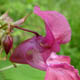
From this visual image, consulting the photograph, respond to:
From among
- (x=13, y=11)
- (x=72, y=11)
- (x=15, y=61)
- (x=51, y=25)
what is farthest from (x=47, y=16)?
(x=72, y=11)

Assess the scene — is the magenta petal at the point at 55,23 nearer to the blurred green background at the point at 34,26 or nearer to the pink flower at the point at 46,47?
the pink flower at the point at 46,47

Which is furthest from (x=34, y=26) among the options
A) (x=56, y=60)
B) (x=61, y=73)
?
(x=61, y=73)

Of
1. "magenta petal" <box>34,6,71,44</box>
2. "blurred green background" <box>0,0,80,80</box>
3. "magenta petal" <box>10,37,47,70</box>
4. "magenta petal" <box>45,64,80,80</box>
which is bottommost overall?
"blurred green background" <box>0,0,80,80</box>

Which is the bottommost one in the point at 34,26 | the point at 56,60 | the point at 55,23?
the point at 34,26

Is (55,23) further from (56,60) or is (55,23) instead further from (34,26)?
(34,26)

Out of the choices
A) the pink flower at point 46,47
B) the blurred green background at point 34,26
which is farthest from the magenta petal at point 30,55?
the blurred green background at point 34,26

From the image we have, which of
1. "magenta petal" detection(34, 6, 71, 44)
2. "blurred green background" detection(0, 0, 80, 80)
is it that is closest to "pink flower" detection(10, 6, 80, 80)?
"magenta petal" detection(34, 6, 71, 44)

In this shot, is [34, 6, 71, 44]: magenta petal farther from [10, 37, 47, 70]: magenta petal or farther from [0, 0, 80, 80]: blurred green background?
[0, 0, 80, 80]: blurred green background
